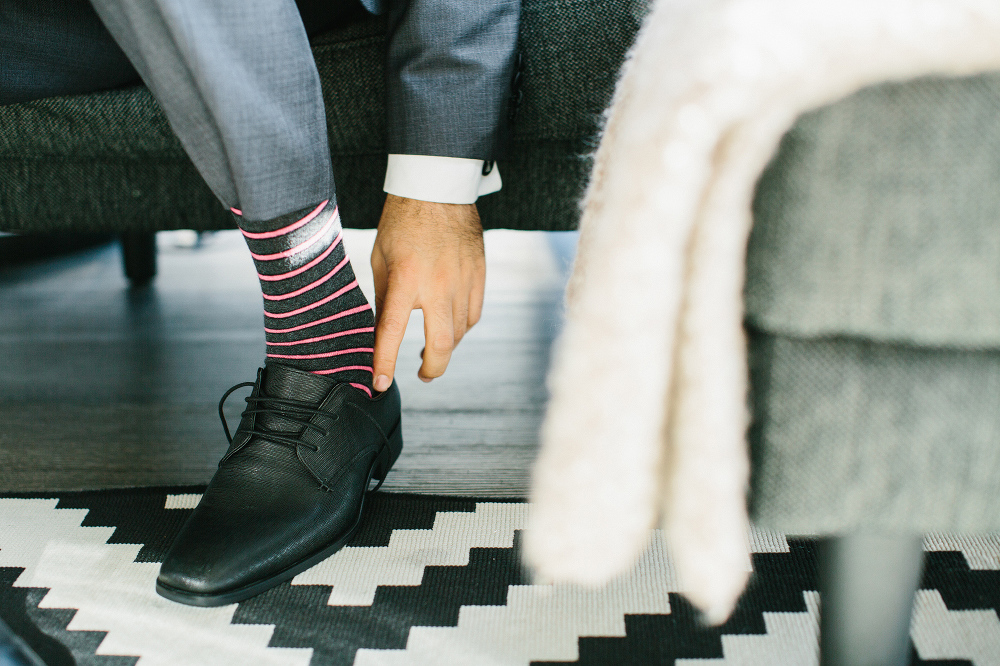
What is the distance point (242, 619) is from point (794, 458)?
38 cm

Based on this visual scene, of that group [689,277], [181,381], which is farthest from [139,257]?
[689,277]

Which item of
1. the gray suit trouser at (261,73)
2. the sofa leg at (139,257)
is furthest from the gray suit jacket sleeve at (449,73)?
the sofa leg at (139,257)

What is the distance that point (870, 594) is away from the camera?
0.32m

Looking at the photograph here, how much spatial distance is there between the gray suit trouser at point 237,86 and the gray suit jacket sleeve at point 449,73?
14 cm

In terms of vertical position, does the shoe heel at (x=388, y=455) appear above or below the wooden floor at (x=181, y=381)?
above

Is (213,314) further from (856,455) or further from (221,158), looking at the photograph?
(856,455)

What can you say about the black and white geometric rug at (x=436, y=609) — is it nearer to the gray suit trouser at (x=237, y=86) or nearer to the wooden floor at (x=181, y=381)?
the wooden floor at (x=181, y=381)

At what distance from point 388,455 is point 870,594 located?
40cm

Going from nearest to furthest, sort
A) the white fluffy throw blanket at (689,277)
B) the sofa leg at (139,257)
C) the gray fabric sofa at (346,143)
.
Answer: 1. the white fluffy throw blanket at (689,277)
2. the gray fabric sofa at (346,143)
3. the sofa leg at (139,257)

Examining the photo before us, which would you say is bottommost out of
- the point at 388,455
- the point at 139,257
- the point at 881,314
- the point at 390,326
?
the point at 139,257

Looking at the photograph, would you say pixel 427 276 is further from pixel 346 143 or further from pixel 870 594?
pixel 870 594

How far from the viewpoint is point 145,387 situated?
88 centimetres

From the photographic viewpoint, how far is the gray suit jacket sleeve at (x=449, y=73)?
0.56 meters

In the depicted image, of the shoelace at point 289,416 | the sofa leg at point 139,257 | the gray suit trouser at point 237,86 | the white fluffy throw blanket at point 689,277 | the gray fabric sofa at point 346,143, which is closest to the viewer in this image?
the white fluffy throw blanket at point 689,277
